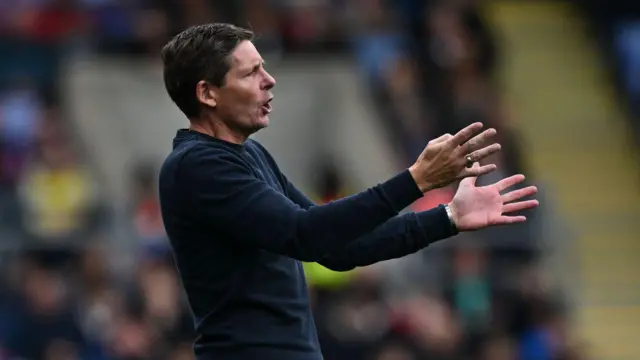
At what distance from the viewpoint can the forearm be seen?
4.65m

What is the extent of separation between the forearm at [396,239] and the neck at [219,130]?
0.49 meters

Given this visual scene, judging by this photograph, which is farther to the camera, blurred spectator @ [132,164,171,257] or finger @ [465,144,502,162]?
blurred spectator @ [132,164,171,257]

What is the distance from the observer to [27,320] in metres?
9.95

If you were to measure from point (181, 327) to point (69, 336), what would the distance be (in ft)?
2.86

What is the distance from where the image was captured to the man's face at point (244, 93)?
15.3ft

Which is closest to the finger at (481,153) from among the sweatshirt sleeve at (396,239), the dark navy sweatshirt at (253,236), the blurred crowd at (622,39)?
the dark navy sweatshirt at (253,236)

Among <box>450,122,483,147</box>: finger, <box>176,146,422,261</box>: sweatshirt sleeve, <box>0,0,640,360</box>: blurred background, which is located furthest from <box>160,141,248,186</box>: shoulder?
<box>0,0,640,360</box>: blurred background

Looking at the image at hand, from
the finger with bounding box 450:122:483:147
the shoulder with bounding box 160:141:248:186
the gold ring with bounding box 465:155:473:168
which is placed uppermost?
the shoulder with bounding box 160:141:248:186

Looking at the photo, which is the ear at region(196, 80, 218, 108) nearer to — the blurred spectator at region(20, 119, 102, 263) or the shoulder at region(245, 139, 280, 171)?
the shoulder at region(245, 139, 280, 171)

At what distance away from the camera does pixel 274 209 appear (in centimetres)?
440

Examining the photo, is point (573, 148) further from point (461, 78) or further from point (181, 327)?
point (181, 327)

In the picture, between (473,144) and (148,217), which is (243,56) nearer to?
(473,144)

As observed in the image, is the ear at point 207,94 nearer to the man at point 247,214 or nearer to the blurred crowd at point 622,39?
the man at point 247,214

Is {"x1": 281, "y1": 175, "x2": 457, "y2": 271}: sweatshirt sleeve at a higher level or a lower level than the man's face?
lower
